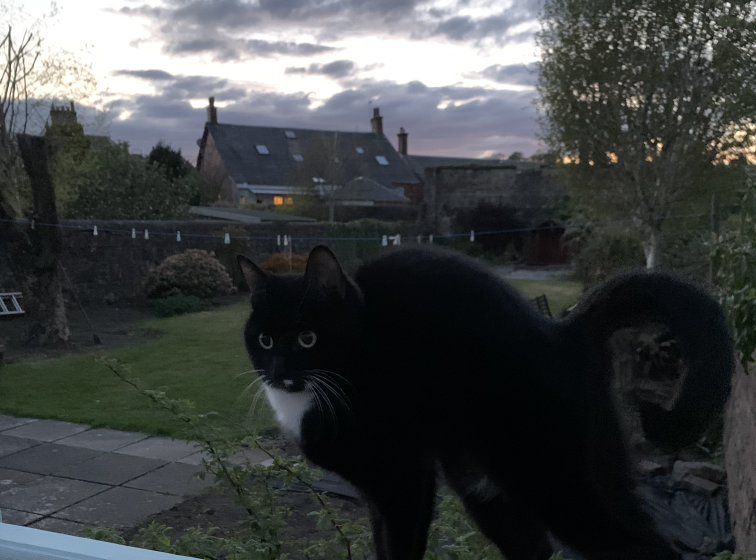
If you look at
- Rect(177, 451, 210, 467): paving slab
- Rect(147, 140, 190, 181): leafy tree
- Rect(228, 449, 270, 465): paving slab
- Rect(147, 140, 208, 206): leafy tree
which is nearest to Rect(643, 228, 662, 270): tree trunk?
Rect(228, 449, 270, 465): paving slab

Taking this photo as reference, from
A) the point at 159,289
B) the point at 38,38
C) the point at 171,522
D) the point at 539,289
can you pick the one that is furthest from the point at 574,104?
the point at 159,289

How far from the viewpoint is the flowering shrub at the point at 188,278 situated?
7.28m

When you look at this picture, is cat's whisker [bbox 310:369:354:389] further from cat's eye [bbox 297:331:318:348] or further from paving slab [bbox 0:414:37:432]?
paving slab [bbox 0:414:37:432]

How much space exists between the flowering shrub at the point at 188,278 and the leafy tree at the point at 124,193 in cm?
163

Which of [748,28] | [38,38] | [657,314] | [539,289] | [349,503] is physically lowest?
[349,503]

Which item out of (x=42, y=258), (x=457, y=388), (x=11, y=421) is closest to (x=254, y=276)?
(x=457, y=388)

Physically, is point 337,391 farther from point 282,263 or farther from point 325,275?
point 282,263

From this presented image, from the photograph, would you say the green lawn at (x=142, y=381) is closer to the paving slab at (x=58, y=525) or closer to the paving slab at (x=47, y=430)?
the paving slab at (x=47, y=430)

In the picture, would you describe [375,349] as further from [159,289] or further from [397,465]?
[159,289]

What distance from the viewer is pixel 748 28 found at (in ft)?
10.1

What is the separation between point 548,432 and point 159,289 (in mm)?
6974

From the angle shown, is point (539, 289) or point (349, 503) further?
point (539, 289)

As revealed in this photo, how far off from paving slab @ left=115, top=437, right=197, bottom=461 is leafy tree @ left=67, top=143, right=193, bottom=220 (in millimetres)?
5881

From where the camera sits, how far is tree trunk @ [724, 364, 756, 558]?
1825 millimetres
